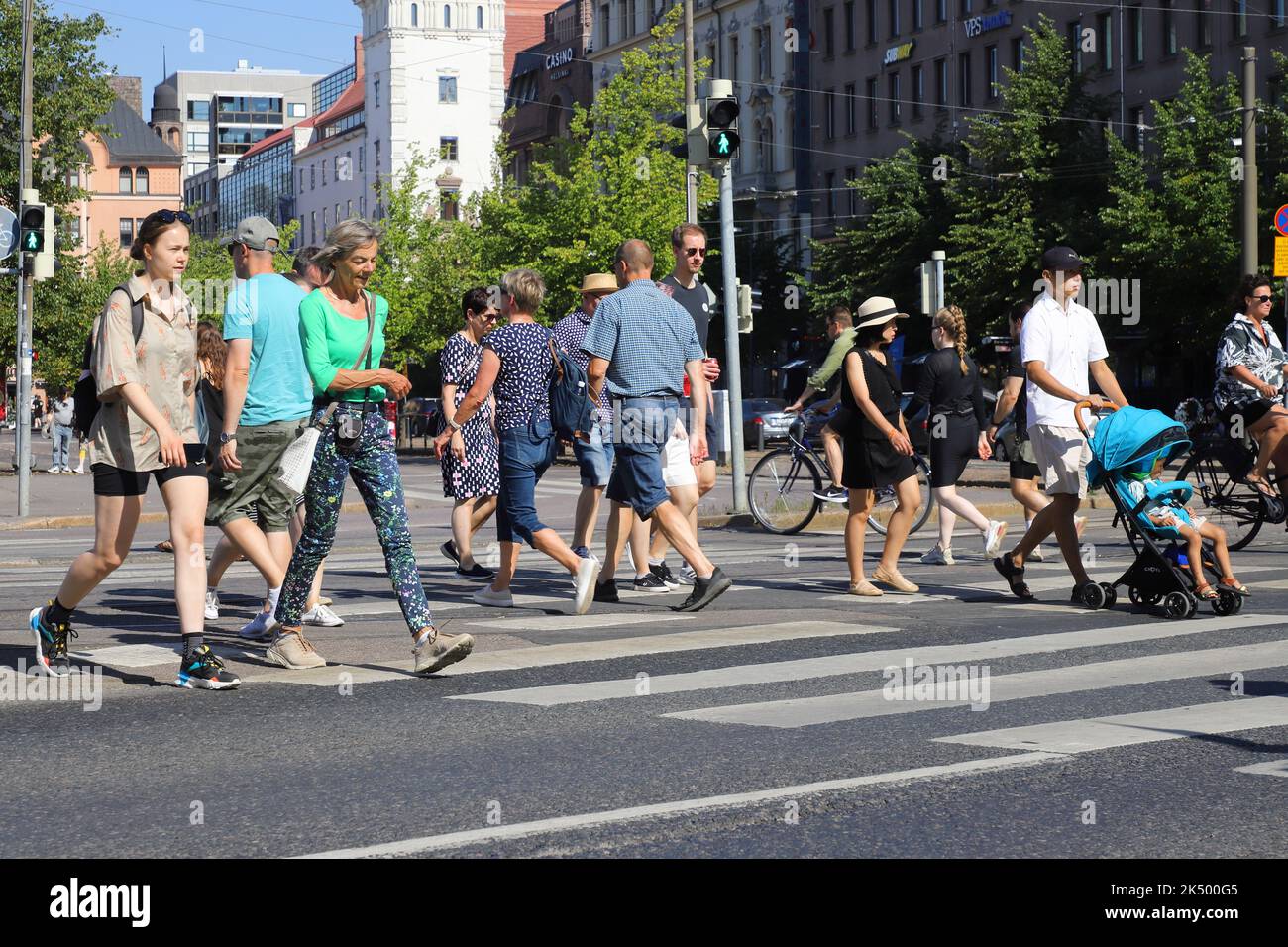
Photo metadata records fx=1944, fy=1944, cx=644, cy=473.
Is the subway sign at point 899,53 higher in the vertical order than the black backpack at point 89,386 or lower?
higher

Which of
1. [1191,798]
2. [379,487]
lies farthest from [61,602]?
[1191,798]

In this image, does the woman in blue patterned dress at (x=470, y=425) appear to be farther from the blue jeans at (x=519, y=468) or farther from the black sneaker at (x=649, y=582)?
the blue jeans at (x=519, y=468)

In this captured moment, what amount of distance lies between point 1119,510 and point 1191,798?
190 inches

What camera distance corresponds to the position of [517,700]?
7.34 meters

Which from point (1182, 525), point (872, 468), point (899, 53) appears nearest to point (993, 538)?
point (872, 468)

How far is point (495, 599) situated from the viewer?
1091 cm

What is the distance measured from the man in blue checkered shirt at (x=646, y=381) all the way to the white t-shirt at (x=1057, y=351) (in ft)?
6.02

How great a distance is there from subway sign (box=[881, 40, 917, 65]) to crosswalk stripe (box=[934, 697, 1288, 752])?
204ft

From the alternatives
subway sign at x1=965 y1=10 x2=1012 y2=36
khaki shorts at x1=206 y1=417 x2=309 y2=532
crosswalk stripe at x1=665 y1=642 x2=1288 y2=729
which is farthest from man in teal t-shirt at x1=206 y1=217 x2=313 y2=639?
subway sign at x1=965 y1=10 x2=1012 y2=36

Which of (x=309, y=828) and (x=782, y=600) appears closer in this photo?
(x=309, y=828)

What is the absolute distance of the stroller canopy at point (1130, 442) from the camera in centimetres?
1007

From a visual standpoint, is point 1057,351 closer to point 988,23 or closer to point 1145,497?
point 1145,497

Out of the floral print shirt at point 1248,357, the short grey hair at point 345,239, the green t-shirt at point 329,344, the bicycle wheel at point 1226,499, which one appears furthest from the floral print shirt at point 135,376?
the bicycle wheel at point 1226,499
